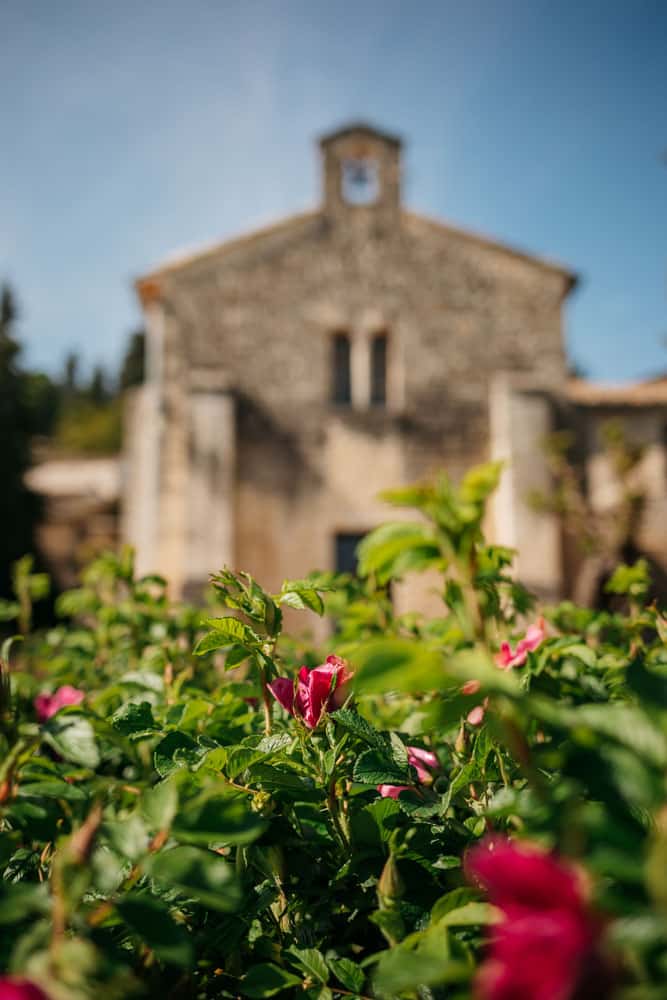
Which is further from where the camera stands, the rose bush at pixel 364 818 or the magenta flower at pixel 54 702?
the magenta flower at pixel 54 702

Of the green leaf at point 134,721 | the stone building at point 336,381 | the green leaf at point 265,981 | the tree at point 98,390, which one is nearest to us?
the green leaf at point 265,981

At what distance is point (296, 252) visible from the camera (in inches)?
395

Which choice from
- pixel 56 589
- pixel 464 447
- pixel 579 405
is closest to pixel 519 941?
pixel 464 447

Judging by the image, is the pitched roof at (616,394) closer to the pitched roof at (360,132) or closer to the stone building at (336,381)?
the stone building at (336,381)

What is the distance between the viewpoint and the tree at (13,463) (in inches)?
619

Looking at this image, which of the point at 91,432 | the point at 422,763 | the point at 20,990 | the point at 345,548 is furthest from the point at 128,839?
the point at 91,432

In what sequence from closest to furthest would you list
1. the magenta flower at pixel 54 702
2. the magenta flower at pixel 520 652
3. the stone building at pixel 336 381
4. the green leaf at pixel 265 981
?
the green leaf at pixel 265 981 < the magenta flower at pixel 520 652 < the magenta flower at pixel 54 702 < the stone building at pixel 336 381

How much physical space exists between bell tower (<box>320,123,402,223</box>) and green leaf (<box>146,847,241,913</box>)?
10.4m

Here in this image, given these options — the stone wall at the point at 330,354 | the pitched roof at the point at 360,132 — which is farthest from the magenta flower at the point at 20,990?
the pitched roof at the point at 360,132

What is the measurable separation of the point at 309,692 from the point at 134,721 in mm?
274

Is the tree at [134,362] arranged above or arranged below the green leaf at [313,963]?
above

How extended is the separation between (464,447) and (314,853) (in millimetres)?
8997

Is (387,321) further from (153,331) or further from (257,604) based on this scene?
(257,604)

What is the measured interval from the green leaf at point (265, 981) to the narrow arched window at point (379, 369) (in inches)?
369
